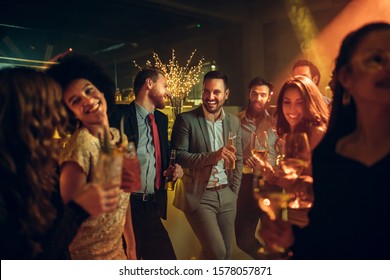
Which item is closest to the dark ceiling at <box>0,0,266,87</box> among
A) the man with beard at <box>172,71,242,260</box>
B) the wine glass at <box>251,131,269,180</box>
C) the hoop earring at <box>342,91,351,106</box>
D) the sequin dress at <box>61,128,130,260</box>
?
the man with beard at <box>172,71,242,260</box>

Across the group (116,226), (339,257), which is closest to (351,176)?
(339,257)

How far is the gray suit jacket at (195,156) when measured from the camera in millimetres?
2211

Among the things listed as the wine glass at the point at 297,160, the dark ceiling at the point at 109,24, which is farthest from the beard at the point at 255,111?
the dark ceiling at the point at 109,24

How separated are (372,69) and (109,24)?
7.14 metres

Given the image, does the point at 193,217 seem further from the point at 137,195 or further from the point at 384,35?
the point at 384,35

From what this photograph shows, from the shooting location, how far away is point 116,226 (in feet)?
4.36

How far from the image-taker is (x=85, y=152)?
3.96 feet

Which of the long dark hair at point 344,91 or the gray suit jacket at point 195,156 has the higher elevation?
the long dark hair at point 344,91

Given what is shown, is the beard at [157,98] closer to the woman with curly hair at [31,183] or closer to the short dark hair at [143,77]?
the short dark hair at [143,77]

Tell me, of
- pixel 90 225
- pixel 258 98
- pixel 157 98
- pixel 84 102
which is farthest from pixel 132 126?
pixel 258 98

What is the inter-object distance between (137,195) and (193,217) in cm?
45

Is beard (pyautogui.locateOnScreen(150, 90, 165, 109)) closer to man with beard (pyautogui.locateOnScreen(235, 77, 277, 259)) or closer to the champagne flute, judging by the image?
man with beard (pyautogui.locateOnScreen(235, 77, 277, 259))

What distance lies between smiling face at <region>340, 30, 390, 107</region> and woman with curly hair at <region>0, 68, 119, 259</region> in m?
0.83

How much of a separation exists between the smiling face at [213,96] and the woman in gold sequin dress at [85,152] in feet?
3.66
